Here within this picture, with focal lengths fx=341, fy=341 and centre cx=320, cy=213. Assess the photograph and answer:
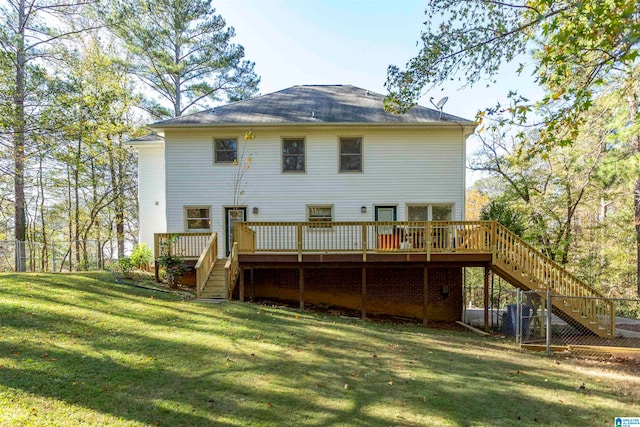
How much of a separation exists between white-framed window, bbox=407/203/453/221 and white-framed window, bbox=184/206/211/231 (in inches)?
288

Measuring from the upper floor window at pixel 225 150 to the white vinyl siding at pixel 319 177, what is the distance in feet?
0.69

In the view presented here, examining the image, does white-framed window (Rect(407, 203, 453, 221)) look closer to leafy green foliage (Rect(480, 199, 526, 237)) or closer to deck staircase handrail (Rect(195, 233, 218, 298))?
leafy green foliage (Rect(480, 199, 526, 237))

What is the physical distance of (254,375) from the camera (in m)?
4.91

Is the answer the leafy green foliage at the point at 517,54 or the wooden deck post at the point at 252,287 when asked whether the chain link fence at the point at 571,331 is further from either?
the wooden deck post at the point at 252,287

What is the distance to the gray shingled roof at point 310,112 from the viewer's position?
12102 millimetres

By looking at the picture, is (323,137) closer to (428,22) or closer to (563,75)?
(428,22)

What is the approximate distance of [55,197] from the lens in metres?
23.2

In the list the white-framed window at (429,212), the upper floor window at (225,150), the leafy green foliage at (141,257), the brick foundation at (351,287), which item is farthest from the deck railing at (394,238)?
the leafy green foliage at (141,257)

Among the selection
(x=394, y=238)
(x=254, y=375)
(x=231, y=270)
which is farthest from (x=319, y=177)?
(x=254, y=375)

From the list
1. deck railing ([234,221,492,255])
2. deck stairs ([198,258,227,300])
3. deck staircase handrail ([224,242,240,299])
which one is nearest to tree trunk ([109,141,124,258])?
deck stairs ([198,258,227,300])

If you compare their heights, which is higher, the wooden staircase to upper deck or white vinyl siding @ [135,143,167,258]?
white vinyl siding @ [135,143,167,258]

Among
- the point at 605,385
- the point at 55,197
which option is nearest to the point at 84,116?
the point at 605,385

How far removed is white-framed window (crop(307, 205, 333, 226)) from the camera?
40.4ft

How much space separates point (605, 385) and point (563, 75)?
5.39 m
